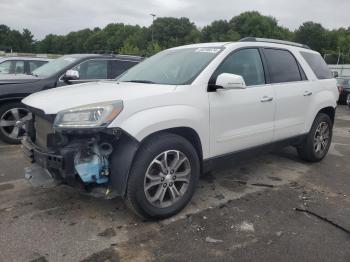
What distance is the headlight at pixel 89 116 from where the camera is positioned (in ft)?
10.9

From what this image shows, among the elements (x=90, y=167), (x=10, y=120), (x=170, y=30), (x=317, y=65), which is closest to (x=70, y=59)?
(x=10, y=120)

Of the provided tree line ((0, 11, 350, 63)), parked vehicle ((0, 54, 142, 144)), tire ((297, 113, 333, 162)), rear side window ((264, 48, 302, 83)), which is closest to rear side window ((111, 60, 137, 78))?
parked vehicle ((0, 54, 142, 144))

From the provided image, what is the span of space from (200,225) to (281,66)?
252 cm

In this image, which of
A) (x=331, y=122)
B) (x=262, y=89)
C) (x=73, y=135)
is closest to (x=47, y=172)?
(x=73, y=135)

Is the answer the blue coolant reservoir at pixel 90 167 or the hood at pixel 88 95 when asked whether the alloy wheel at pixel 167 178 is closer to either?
the blue coolant reservoir at pixel 90 167

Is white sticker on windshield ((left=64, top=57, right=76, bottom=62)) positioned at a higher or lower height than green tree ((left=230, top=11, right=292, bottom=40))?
lower

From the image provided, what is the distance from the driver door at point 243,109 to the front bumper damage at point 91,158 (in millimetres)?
→ 1083

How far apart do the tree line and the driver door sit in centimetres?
5629

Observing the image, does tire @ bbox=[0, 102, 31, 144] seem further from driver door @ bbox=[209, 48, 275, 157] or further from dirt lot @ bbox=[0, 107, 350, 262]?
driver door @ bbox=[209, 48, 275, 157]

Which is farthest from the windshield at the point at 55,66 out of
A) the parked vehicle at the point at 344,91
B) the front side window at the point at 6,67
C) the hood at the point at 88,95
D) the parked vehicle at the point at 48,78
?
the parked vehicle at the point at 344,91

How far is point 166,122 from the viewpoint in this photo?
3639 millimetres

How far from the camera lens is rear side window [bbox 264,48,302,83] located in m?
4.97

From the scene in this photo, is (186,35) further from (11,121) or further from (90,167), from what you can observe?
(90,167)

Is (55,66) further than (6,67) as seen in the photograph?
No
